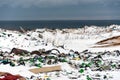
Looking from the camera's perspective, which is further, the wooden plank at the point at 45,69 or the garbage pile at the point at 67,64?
the wooden plank at the point at 45,69

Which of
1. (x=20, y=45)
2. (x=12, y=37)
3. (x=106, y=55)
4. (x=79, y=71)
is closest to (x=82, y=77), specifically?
(x=79, y=71)

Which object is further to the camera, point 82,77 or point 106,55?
point 106,55

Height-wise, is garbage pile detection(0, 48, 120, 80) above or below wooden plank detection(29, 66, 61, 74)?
below

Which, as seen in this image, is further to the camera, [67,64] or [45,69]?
[67,64]

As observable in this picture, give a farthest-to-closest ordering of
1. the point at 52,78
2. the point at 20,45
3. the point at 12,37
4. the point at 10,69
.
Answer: the point at 12,37 → the point at 20,45 → the point at 10,69 → the point at 52,78

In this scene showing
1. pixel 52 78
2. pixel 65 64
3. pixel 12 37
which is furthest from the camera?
pixel 12 37

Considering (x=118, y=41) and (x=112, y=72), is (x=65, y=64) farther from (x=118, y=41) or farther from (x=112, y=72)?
(x=118, y=41)

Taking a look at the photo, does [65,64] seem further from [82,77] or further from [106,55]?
[106,55]

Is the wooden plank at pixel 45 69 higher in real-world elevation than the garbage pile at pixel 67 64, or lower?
higher

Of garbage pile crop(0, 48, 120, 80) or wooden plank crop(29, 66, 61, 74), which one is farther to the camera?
wooden plank crop(29, 66, 61, 74)
